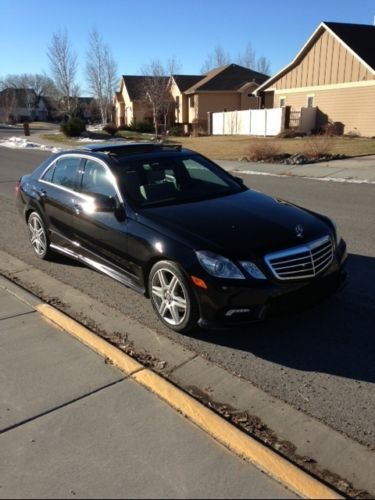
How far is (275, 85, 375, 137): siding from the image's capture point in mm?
29219

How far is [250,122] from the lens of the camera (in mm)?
36094

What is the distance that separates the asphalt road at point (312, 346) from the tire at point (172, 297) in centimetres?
14

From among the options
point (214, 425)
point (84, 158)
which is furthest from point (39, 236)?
point (214, 425)

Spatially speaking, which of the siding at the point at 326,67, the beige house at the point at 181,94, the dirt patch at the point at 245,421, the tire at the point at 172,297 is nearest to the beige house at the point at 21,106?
the beige house at the point at 181,94

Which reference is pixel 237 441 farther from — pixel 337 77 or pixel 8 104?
pixel 8 104

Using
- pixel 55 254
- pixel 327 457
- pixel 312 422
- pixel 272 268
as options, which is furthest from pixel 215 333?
pixel 55 254

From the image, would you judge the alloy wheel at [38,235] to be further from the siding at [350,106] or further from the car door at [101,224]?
the siding at [350,106]

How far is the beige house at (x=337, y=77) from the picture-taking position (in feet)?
96.8

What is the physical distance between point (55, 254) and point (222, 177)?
2.45 metres

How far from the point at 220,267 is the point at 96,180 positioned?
207cm

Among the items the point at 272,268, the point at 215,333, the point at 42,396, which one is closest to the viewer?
the point at 42,396

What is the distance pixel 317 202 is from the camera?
10.3 metres

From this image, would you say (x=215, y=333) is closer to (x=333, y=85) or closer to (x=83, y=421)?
(x=83, y=421)

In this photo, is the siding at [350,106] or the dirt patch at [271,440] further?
the siding at [350,106]
